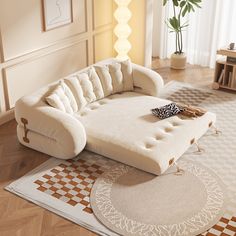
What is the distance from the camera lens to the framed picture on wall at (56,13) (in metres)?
5.11

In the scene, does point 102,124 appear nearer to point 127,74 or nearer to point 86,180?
point 86,180

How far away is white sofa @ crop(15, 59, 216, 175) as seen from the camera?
3922 millimetres

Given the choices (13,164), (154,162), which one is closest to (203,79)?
(154,162)

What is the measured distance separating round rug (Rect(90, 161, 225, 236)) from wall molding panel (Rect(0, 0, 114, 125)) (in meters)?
1.73

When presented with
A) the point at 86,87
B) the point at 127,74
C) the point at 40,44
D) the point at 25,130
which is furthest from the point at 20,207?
the point at 40,44

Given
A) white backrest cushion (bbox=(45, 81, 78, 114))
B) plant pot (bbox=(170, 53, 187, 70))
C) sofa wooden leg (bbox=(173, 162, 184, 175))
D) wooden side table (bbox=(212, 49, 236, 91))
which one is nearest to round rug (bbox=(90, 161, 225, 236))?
sofa wooden leg (bbox=(173, 162, 184, 175))

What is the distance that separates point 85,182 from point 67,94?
41.7 inches

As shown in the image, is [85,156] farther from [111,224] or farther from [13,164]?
[111,224]

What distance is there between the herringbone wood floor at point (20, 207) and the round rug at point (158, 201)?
1.05ft

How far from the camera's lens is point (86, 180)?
3840 millimetres

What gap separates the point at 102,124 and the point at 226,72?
92.5 inches

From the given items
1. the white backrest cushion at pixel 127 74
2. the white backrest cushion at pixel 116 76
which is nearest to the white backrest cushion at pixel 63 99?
the white backrest cushion at pixel 116 76

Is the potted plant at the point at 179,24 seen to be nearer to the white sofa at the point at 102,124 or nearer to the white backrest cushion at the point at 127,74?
the white backrest cushion at the point at 127,74

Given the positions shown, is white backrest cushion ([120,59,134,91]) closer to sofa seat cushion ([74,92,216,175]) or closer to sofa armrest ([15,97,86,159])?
sofa seat cushion ([74,92,216,175])
